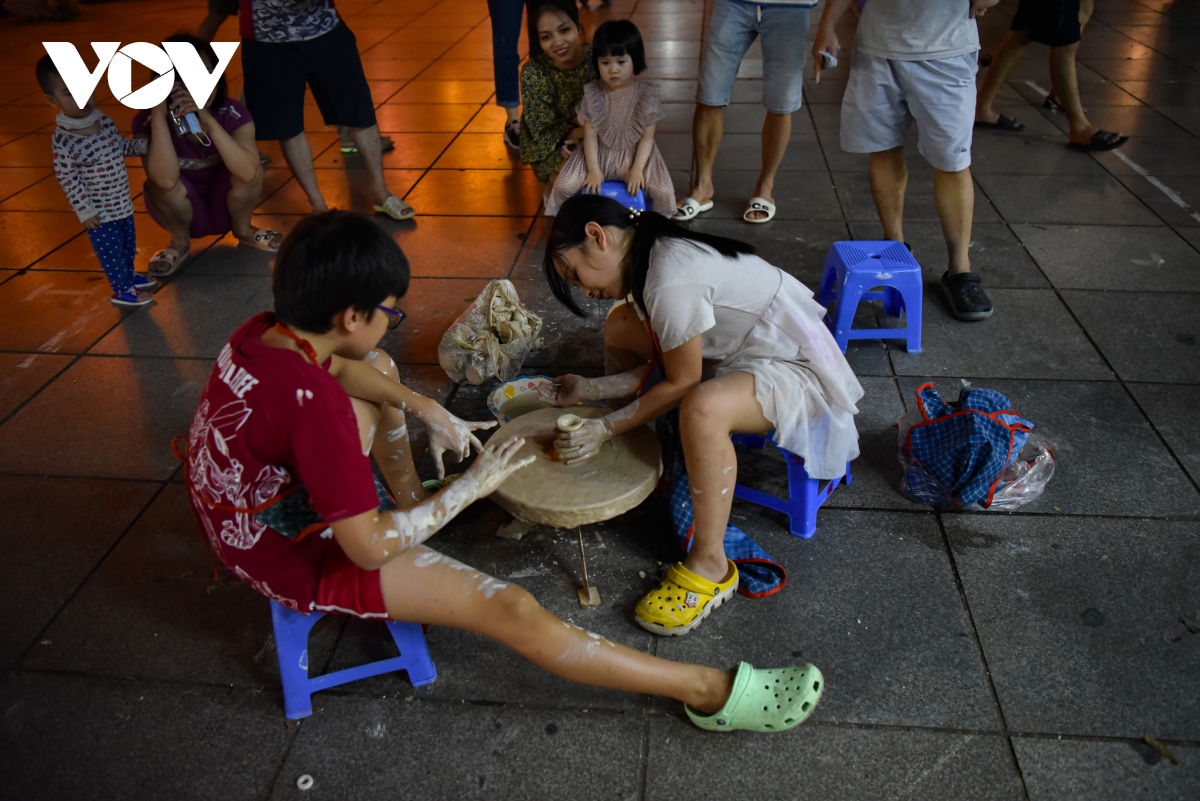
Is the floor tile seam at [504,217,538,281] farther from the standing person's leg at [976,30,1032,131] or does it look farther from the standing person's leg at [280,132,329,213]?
the standing person's leg at [976,30,1032,131]

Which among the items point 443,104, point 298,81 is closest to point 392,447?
point 298,81

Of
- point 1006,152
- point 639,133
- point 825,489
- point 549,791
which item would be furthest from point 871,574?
point 1006,152

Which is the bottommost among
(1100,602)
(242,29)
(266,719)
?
(266,719)

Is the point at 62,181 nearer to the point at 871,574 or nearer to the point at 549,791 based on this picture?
the point at 549,791

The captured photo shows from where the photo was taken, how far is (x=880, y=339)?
11.0 feet

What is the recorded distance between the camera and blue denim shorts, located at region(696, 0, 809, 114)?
3961mm

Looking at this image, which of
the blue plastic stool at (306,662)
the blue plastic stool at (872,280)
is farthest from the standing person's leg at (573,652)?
the blue plastic stool at (872,280)

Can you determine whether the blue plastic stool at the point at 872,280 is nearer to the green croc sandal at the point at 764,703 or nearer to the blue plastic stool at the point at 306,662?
the green croc sandal at the point at 764,703

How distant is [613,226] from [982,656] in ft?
4.78

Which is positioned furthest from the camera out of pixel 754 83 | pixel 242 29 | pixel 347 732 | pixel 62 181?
pixel 754 83

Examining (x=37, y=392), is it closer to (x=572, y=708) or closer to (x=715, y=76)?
(x=572, y=708)

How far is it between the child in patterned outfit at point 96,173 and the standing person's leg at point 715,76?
2.77 metres

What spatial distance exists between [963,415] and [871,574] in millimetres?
576

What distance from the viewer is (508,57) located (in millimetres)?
5145
